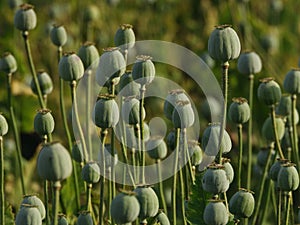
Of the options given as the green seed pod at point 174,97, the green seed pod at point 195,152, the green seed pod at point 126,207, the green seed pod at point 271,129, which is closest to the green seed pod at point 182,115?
the green seed pod at point 174,97

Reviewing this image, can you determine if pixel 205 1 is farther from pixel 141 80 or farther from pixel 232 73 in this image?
pixel 141 80

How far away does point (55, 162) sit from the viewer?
743mm

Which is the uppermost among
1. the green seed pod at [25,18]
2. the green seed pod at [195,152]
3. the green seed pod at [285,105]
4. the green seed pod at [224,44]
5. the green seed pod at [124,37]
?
the green seed pod at [25,18]

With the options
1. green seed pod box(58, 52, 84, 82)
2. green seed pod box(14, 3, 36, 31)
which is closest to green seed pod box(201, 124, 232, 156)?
green seed pod box(58, 52, 84, 82)

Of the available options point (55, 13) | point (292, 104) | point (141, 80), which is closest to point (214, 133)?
point (141, 80)

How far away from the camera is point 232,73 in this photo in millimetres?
2197

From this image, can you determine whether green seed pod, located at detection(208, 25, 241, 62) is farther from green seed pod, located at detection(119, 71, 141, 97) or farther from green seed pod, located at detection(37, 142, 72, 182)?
green seed pod, located at detection(37, 142, 72, 182)

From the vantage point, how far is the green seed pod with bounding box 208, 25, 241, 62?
0.96 m

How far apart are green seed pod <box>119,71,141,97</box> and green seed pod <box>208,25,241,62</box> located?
0.15 metres

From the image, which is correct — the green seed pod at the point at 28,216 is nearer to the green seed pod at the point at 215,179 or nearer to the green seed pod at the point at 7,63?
the green seed pod at the point at 215,179

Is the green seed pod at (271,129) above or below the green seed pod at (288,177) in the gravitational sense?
above

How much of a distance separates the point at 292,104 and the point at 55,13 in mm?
1504

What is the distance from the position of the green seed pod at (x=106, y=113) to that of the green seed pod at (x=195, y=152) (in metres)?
0.20

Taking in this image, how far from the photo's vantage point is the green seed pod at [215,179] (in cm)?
89
